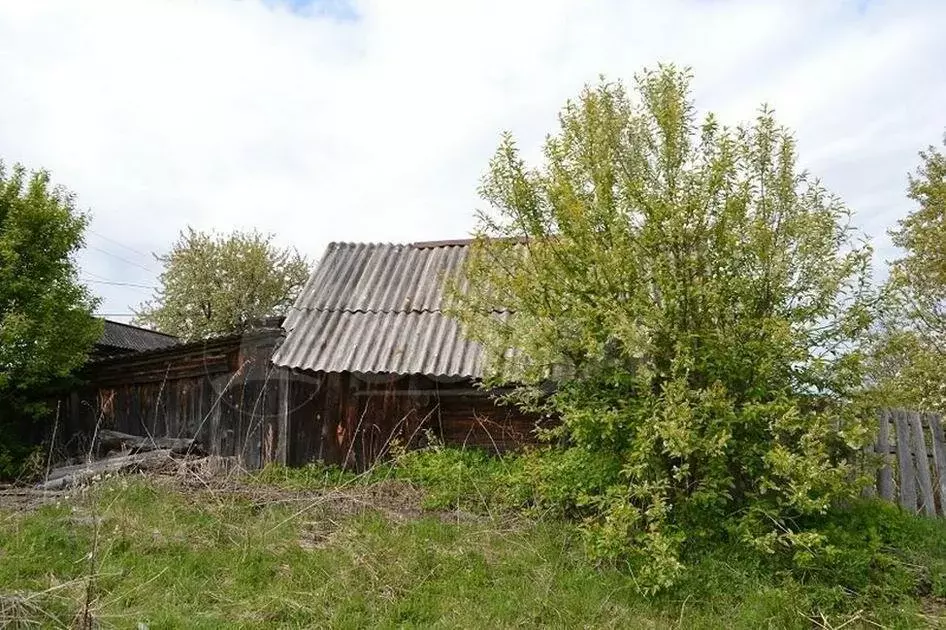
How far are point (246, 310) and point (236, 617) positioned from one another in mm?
23692

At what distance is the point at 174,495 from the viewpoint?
22.7 feet

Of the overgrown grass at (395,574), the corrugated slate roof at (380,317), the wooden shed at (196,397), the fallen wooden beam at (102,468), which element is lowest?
the overgrown grass at (395,574)

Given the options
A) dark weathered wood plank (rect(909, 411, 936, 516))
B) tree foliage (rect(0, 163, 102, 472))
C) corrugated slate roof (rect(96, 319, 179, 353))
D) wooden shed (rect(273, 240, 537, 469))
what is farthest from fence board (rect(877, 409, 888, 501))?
corrugated slate roof (rect(96, 319, 179, 353))

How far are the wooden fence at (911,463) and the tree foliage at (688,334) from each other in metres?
1.38

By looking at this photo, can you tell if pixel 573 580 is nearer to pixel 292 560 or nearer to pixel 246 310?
pixel 292 560

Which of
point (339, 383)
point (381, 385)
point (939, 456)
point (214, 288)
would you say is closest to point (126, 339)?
point (214, 288)

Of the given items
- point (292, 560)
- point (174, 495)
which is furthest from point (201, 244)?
point (292, 560)

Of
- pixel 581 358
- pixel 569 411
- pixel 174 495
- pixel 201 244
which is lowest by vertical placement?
pixel 174 495

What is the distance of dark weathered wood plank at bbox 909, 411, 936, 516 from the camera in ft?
23.5

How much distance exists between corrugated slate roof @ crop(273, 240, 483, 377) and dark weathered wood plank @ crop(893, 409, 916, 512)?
480cm

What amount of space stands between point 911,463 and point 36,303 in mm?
12527

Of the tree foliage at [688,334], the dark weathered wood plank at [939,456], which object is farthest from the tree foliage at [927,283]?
the tree foliage at [688,334]

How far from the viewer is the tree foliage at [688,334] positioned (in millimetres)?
5152

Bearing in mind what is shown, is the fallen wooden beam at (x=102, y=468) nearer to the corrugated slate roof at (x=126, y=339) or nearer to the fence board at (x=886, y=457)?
the fence board at (x=886, y=457)
